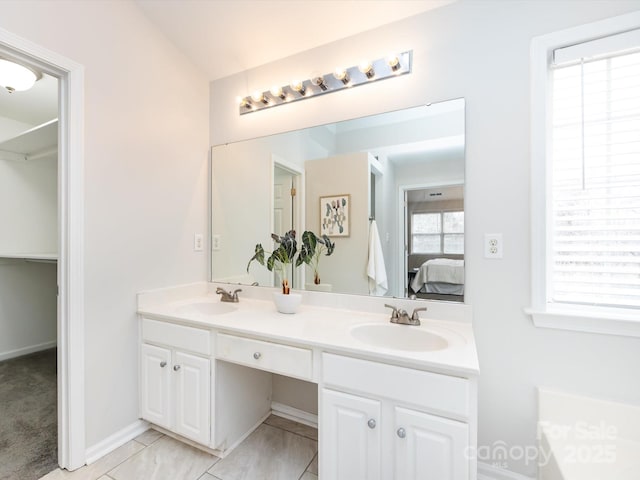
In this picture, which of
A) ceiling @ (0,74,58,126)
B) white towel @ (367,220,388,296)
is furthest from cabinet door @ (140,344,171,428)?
ceiling @ (0,74,58,126)

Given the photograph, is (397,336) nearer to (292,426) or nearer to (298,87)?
(292,426)

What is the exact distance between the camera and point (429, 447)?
1032 mm

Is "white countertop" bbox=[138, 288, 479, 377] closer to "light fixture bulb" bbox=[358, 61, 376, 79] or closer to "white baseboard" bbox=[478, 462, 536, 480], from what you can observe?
"white baseboard" bbox=[478, 462, 536, 480]

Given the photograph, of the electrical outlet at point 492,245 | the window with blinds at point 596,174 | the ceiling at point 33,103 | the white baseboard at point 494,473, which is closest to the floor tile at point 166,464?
the white baseboard at point 494,473

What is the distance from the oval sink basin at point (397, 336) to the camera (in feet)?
4.50

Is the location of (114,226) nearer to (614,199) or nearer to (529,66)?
(529,66)

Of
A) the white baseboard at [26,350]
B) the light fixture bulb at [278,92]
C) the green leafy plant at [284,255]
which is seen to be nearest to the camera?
the green leafy plant at [284,255]

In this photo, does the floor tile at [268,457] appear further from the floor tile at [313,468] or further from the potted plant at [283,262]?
the potted plant at [283,262]

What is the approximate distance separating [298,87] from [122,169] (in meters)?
1.15

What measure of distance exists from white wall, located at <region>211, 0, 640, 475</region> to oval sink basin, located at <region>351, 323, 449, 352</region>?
274 mm

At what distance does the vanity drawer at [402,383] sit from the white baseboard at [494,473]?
0.71 meters

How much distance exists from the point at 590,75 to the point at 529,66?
247mm

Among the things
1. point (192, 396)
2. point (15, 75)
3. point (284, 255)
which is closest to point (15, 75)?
point (15, 75)

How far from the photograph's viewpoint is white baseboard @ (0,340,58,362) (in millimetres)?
2846
